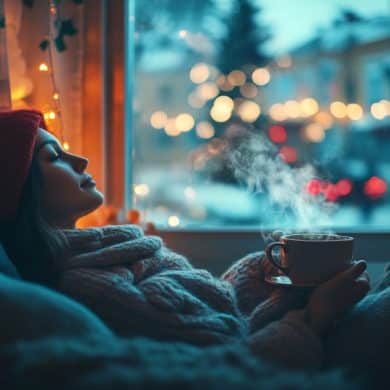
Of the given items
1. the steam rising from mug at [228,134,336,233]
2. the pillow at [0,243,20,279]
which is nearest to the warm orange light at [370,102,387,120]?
the steam rising from mug at [228,134,336,233]

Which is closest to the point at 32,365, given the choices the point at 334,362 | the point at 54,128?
the point at 334,362

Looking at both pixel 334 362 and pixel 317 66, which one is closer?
pixel 334 362

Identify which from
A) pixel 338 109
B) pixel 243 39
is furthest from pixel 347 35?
pixel 243 39

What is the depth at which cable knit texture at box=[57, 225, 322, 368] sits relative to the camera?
2.95ft

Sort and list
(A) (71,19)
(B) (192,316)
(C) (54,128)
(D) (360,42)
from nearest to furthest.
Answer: (B) (192,316), (C) (54,128), (A) (71,19), (D) (360,42)

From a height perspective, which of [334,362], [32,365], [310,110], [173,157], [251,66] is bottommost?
[334,362]

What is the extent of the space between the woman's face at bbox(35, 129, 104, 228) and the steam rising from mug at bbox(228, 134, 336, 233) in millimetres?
529

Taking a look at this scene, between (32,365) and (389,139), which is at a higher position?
(389,139)

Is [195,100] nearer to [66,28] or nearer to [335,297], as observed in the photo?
[66,28]

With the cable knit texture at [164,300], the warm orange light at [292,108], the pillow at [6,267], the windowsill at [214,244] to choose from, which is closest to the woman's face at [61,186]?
the cable knit texture at [164,300]

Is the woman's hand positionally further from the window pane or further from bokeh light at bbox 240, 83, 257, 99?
bokeh light at bbox 240, 83, 257, 99

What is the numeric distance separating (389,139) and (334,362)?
1148 millimetres

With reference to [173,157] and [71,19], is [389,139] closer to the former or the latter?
[173,157]

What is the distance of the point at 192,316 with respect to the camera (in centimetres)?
93
